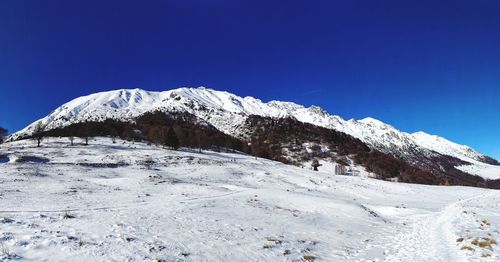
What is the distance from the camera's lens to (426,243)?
2256 cm

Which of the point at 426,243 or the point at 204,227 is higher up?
the point at 204,227

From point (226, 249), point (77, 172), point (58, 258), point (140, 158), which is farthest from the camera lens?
point (140, 158)

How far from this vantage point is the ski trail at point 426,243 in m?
18.6

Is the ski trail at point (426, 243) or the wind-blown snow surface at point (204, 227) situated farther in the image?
the ski trail at point (426, 243)

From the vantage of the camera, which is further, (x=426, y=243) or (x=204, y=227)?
(x=426, y=243)

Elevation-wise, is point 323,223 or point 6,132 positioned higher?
point 6,132

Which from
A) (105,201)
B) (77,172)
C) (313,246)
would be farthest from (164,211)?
(77,172)

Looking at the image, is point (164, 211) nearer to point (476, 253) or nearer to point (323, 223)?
point (323, 223)

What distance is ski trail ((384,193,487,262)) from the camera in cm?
1856

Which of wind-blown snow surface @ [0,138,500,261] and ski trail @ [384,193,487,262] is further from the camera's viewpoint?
ski trail @ [384,193,487,262]

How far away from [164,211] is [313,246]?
11214mm

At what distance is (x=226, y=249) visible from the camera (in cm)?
1800

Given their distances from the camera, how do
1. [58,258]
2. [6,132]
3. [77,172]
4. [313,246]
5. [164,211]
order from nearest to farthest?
[58,258] → [313,246] → [164,211] → [77,172] → [6,132]

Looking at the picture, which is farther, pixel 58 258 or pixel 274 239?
pixel 274 239
